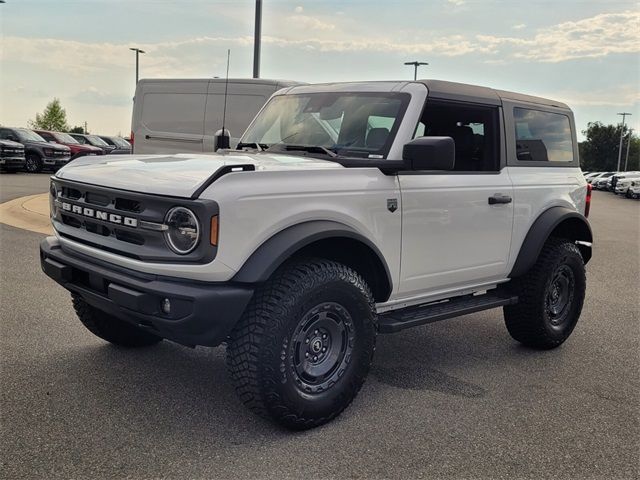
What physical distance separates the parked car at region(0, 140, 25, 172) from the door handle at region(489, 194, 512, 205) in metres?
22.1

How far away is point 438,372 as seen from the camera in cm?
446

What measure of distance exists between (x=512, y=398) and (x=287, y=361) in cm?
163

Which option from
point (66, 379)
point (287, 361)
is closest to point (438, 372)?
point (287, 361)

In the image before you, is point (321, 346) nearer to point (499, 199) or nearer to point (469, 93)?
point (499, 199)

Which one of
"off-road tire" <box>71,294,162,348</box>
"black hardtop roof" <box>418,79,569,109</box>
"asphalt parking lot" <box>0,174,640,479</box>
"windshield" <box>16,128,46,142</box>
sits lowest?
"asphalt parking lot" <box>0,174,640,479</box>

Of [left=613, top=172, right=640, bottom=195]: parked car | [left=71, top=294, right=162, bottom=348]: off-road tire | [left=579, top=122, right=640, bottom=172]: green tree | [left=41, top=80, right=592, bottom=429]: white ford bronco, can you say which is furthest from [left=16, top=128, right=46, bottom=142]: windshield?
[left=579, top=122, right=640, bottom=172]: green tree

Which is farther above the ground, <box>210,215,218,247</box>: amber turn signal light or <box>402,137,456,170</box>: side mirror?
<box>402,137,456,170</box>: side mirror

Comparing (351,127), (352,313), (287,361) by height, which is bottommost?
(287,361)

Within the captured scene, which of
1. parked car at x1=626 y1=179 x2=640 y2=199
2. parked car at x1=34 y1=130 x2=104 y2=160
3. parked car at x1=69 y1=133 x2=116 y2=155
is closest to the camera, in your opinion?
parked car at x1=34 y1=130 x2=104 y2=160

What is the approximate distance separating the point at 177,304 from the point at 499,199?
101 inches

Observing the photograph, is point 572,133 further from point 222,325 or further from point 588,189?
point 222,325

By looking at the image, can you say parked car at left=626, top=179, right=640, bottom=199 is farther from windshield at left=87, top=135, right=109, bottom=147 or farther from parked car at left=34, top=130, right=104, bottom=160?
windshield at left=87, top=135, right=109, bottom=147

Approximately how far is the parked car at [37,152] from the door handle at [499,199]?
75.4 feet

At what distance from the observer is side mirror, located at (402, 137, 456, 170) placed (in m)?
3.59
